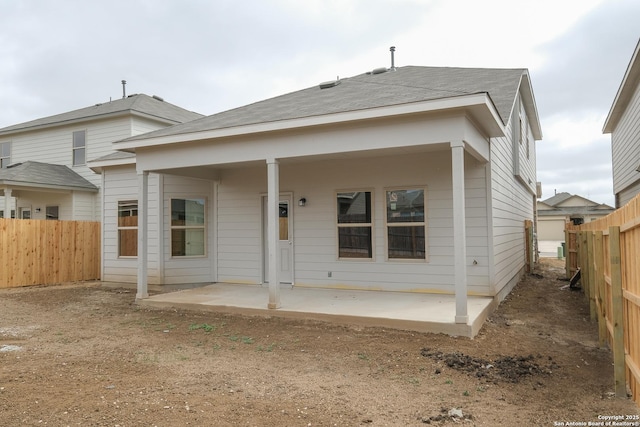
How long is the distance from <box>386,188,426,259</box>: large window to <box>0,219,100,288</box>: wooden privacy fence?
951 centimetres

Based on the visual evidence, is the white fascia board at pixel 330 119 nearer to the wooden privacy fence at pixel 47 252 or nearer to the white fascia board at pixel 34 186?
the wooden privacy fence at pixel 47 252

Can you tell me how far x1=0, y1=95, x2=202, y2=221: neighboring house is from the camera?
15023 millimetres

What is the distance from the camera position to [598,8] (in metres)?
10.2

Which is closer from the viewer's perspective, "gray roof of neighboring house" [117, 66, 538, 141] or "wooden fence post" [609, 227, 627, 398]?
"wooden fence post" [609, 227, 627, 398]

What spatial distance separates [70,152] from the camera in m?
16.4

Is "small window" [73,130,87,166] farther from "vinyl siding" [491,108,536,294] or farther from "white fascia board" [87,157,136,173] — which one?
"vinyl siding" [491,108,536,294]

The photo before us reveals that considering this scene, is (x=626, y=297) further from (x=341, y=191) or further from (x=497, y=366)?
(x=341, y=191)

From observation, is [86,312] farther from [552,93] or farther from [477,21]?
[552,93]

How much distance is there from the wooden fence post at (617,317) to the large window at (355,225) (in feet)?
16.6

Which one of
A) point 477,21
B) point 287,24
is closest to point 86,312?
point 287,24

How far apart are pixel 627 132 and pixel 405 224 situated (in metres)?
9.39

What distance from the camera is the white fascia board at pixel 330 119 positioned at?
19.0 feet

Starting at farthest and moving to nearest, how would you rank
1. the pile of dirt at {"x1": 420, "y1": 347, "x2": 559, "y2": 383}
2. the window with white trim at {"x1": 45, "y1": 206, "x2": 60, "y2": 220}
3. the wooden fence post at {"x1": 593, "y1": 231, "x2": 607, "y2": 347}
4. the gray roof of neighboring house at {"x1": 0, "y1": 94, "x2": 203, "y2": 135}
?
the gray roof of neighboring house at {"x1": 0, "y1": 94, "x2": 203, "y2": 135}
the window with white trim at {"x1": 45, "y1": 206, "x2": 60, "y2": 220}
the wooden fence post at {"x1": 593, "y1": 231, "x2": 607, "y2": 347}
the pile of dirt at {"x1": 420, "y1": 347, "x2": 559, "y2": 383}

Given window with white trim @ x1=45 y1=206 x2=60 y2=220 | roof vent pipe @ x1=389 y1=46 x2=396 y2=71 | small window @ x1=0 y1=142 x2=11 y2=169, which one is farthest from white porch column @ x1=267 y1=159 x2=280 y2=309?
small window @ x1=0 y1=142 x2=11 y2=169
